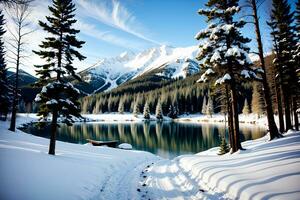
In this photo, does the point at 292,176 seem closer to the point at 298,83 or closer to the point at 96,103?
the point at 298,83

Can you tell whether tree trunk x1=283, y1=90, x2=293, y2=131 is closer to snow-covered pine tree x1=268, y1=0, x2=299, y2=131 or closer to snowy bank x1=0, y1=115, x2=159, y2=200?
snow-covered pine tree x1=268, y1=0, x2=299, y2=131

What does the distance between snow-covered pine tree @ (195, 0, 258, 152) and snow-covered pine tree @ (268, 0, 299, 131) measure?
1003cm

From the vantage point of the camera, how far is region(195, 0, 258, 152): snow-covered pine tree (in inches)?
635

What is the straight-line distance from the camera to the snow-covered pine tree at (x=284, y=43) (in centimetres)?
2434

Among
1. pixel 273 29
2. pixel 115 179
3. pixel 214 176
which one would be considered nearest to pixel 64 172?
pixel 115 179

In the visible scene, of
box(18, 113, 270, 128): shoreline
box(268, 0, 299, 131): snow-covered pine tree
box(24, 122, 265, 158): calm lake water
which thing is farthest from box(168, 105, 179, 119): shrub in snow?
box(268, 0, 299, 131): snow-covered pine tree

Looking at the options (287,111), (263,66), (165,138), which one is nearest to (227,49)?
(263,66)

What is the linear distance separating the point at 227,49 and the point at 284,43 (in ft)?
40.3

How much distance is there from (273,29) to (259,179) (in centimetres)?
2179

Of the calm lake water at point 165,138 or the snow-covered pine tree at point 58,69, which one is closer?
the snow-covered pine tree at point 58,69

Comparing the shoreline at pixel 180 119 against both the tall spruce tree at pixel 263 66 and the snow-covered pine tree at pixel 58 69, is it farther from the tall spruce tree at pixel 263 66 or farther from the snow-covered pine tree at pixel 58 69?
the snow-covered pine tree at pixel 58 69

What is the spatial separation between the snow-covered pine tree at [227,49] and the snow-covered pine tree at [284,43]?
1003cm

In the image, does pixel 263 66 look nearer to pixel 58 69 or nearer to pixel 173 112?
pixel 58 69

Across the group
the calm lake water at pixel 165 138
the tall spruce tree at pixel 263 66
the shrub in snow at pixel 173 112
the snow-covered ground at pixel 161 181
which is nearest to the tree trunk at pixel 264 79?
the tall spruce tree at pixel 263 66
